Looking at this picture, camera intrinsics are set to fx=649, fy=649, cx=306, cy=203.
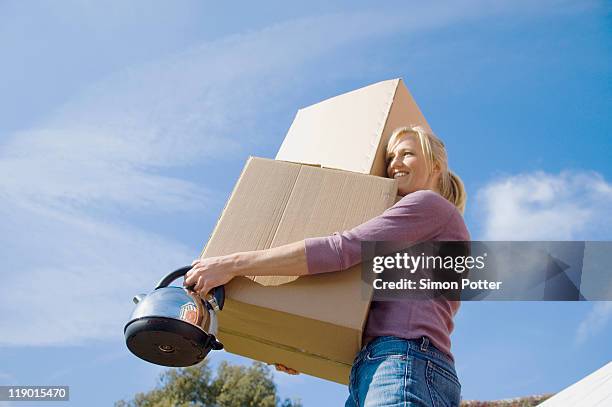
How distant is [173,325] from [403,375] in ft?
1.98

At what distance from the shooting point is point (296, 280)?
5.98ft

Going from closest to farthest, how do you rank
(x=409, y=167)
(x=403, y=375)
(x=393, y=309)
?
(x=403, y=375)
(x=393, y=309)
(x=409, y=167)

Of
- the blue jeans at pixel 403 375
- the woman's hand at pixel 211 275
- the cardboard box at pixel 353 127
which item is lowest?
the blue jeans at pixel 403 375

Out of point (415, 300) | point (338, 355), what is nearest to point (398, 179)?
point (415, 300)

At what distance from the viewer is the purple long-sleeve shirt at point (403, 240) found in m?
1.74

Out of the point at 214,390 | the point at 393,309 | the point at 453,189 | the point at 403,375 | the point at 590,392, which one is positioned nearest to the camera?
the point at 403,375

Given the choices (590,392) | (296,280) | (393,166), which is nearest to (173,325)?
(296,280)

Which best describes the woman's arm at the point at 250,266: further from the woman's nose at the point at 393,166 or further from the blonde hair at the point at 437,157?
the blonde hair at the point at 437,157

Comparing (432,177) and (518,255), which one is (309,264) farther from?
(518,255)

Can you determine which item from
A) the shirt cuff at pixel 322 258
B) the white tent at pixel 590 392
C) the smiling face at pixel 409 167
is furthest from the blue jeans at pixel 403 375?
the white tent at pixel 590 392

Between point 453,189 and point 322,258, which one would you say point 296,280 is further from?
point 453,189

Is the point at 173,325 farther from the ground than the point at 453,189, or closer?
closer

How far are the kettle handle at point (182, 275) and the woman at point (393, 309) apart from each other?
22 millimetres

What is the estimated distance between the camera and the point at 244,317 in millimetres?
1894
